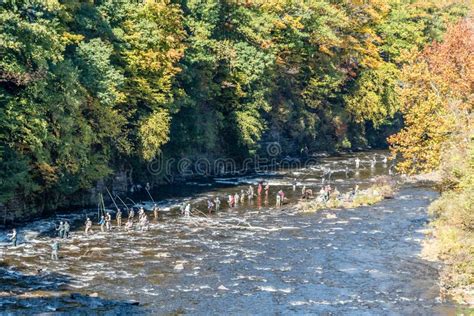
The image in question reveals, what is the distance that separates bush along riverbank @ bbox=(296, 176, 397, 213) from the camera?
59812 millimetres

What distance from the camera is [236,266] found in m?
42.3

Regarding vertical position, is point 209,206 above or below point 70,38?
below

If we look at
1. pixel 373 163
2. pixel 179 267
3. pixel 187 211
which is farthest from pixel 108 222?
pixel 373 163

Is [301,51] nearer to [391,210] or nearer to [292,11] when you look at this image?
[292,11]

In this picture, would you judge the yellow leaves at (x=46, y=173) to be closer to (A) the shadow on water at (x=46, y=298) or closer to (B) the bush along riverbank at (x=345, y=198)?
(A) the shadow on water at (x=46, y=298)

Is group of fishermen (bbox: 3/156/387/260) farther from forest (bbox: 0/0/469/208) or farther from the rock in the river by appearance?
the rock in the river

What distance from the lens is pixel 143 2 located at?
6444 centimetres

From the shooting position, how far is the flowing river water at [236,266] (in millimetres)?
35469

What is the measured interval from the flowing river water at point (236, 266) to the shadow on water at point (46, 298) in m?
0.05

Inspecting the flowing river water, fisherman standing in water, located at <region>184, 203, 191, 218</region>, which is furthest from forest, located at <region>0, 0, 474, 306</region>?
fisherman standing in water, located at <region>184, 203, 191, 218</region>

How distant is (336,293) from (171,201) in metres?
26.8

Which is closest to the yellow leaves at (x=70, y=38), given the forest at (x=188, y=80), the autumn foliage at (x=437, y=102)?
the forest at (x=188, y=80)

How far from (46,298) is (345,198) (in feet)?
109

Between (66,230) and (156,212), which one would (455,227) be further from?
(66,230)
